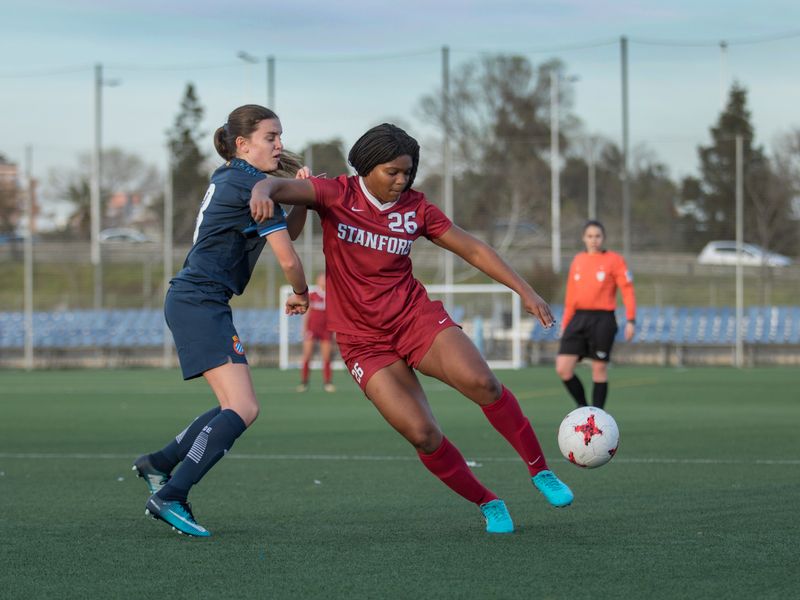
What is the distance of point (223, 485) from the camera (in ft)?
24.7

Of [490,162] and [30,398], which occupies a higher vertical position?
[490,162]

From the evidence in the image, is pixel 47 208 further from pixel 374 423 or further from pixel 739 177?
pixel 374 423

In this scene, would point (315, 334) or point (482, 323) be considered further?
point (482, 323)

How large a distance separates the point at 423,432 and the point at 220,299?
1.14 metres

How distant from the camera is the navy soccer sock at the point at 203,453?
215 inches

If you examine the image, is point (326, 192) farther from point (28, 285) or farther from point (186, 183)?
point (186, 183)

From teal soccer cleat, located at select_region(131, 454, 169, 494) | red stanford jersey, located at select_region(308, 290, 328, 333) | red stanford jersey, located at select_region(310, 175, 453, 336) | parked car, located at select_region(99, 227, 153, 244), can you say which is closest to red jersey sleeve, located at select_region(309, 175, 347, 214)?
red stanford jersey, located at select_region(310, 175, 453, 336)

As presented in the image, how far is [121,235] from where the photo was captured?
37.3 metres

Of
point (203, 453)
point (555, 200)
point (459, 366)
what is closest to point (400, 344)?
point (459, 366)

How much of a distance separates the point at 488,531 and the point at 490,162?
29080 millimetres

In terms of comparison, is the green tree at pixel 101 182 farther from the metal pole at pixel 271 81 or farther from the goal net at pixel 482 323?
the goal net at pixel 482 323

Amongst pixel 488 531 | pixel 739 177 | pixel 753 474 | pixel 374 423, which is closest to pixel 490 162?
pixel 739 177

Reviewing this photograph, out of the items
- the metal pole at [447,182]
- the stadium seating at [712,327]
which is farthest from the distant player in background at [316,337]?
the stadium seating at [712,327]

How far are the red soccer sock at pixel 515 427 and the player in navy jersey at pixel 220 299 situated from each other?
1.03 metres
